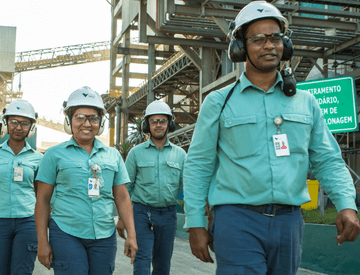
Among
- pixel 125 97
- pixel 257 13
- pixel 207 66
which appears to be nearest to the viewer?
pixel 257 13

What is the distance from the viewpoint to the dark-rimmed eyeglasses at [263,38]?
2760mm

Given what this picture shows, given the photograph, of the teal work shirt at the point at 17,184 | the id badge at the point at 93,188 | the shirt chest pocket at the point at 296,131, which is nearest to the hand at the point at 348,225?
the shirt chest pocket at the point at 296,131

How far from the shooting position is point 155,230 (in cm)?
523

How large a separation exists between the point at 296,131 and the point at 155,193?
2.91 meters

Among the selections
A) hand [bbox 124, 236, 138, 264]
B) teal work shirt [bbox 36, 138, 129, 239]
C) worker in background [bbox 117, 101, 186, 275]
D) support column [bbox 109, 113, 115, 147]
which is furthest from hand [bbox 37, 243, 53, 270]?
support column [bbox 109, 113, 115, 147]

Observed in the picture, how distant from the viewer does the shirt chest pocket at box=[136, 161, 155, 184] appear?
215 inches

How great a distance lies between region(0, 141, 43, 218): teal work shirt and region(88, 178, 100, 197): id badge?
1545mm

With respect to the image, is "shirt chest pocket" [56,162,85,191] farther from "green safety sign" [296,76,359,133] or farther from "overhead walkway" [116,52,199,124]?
"overhead walkway" [116,52,199,124]

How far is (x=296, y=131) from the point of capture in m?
2.65

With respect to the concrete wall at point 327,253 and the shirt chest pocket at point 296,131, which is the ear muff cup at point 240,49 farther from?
the concrete wall at point 327,253

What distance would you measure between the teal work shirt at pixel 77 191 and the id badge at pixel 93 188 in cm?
3

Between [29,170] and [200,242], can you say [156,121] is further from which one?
[200,242]

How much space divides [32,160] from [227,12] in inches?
498

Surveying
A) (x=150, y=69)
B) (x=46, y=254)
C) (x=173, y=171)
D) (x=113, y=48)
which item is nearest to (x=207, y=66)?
(x=150, y=69)
